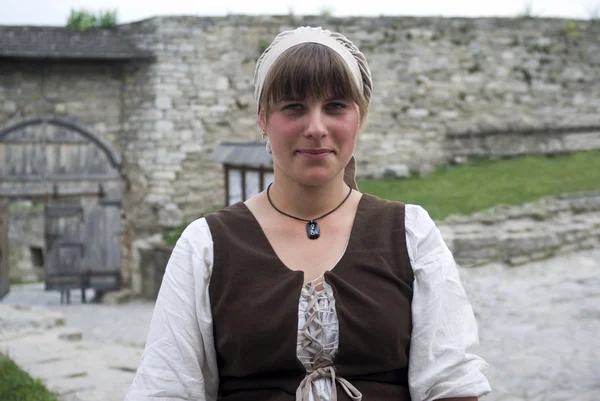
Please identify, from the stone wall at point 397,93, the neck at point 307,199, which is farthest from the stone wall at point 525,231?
the neck at point 307,199

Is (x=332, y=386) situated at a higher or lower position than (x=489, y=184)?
higher

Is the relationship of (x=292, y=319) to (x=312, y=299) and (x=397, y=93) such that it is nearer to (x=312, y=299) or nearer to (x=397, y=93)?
(x=312, y=299)

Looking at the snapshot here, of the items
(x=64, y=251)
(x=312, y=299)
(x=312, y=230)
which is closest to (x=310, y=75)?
(x=312, y=230)

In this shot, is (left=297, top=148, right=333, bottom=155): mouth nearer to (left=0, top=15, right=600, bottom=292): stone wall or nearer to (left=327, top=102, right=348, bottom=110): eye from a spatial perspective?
(left=327, top=102, right=348, bottom=110): eye

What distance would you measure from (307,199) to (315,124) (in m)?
0.20

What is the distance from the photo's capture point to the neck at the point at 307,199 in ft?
5.87

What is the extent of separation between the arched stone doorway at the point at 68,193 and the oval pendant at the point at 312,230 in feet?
33.4

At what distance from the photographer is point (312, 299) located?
167 cm

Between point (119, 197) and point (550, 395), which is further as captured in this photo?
point (119, 197)

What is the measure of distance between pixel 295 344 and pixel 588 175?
1021 centimetres

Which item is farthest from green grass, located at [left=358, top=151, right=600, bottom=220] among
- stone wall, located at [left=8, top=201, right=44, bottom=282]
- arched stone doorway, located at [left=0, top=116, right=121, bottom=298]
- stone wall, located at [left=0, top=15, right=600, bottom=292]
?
stone wall, located at [left=8, top=201, right=44, bottom=282]

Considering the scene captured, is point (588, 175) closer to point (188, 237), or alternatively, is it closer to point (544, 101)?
point (544, 101)

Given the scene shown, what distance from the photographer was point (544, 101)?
1327 cm

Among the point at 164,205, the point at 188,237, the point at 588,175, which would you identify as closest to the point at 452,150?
the point at 588,175
